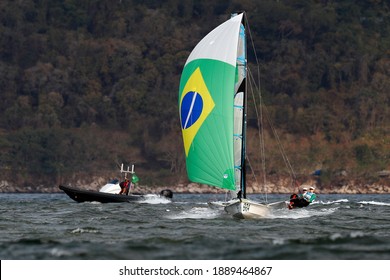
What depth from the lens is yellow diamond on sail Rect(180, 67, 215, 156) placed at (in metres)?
42.0

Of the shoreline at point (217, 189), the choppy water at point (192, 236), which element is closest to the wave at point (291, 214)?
the choppy water at point (192, 236)

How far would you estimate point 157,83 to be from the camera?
16638 cm

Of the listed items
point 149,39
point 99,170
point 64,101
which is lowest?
point 99,170

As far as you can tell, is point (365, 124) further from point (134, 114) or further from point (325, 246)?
point (325, 246)

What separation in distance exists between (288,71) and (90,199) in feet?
356

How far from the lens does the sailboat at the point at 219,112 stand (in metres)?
41.3

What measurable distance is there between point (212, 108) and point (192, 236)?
10585mm

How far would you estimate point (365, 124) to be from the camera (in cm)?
15450

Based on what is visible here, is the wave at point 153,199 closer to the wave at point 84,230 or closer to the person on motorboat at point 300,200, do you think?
the person on motorboat at point 300,200

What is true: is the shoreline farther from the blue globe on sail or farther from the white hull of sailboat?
the white hull of sailboat

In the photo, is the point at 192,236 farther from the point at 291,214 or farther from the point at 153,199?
the point at 153,199

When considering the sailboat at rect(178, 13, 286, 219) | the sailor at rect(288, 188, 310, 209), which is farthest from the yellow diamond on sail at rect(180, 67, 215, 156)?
the sailor at rect(288, 188, 310, 209)

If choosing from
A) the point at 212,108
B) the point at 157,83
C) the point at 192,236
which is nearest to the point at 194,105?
the point at 212,108

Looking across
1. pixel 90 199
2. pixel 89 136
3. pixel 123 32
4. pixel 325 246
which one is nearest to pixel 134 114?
pixel 89 136
